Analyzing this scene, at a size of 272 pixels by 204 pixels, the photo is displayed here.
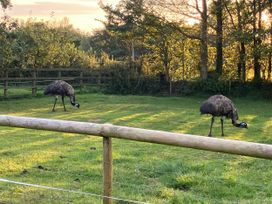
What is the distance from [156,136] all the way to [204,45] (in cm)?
2315

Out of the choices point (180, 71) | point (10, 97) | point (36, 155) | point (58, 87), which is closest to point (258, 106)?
point (180, 71)

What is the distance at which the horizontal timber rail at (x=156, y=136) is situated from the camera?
10.8ft

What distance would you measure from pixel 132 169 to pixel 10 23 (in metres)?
16.7

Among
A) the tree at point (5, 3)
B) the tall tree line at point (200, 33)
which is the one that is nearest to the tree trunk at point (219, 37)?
the tall tree line at point (200, 33)

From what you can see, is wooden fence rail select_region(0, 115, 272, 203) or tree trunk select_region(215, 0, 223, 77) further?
tree trunk select_region(215, 0, 223, 77)

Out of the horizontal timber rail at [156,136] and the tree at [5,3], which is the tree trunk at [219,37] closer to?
the tree at [5,3]

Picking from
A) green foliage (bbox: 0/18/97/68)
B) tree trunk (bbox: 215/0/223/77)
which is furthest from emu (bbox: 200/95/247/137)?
tree trunk (bbox: 215/0/223/77)

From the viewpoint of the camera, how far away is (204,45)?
26.2 m

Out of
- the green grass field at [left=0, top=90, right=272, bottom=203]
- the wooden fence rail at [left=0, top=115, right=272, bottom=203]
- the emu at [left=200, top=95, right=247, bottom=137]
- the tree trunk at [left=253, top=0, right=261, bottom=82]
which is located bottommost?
the green grass field at [left=0, top=90, right=272, bottom=203]

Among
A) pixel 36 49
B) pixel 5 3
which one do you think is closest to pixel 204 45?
pixel 36 49

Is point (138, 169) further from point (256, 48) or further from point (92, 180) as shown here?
point (256, 48)

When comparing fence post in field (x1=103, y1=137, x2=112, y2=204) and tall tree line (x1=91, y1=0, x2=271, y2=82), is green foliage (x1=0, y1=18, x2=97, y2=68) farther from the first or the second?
fence post in field (x1=103, y1=137, x2=112, y2=204)

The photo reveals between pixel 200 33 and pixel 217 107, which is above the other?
pixel 200 33

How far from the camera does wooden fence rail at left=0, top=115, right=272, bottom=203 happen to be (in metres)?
3.30
